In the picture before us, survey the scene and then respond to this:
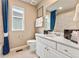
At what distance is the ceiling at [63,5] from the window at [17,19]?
155 cm

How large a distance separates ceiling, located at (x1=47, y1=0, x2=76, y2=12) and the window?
5.09 feet

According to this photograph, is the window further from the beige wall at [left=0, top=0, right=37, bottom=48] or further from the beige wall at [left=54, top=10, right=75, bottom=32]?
the beige wall at [left=54, top=10, right=75, bottom=32]

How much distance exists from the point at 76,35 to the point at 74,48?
0.20 meters

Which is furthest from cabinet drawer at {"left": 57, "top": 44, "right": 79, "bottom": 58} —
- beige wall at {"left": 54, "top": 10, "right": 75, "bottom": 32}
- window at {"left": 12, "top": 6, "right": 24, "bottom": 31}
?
window at {"left": 12, "top": 6, "right": 24, "bottom": 31}

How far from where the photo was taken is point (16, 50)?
10.2ft

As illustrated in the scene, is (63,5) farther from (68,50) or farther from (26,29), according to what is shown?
(26,29)

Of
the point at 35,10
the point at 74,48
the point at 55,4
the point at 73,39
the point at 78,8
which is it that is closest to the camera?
the point at 74,48

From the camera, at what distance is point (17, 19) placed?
137 inches

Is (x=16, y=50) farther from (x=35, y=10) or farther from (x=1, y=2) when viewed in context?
(x=35, y=10)

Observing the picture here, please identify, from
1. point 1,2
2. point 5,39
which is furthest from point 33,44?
point 1,2

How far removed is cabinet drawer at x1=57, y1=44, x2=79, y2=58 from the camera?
105 centimetres

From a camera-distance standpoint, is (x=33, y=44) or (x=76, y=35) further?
(x=33, y=44)

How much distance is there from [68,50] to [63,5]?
1.45 meters

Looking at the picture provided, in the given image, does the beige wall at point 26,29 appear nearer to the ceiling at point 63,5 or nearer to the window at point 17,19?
the window at point 17,19
